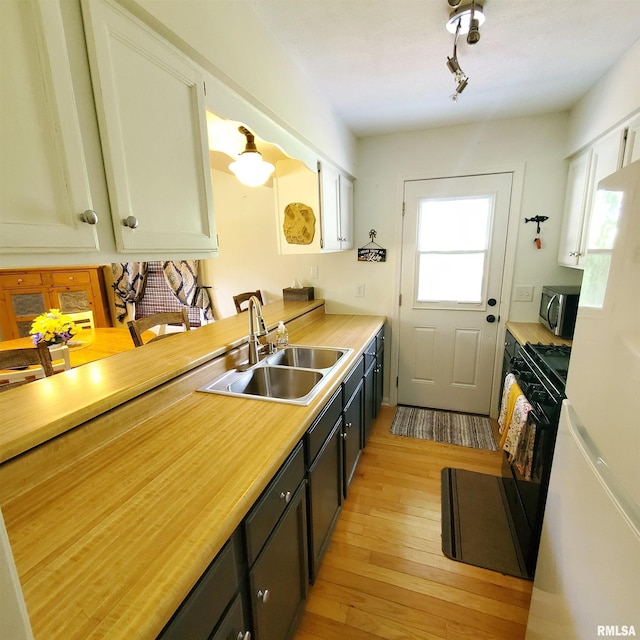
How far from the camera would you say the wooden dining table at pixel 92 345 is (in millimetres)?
2551

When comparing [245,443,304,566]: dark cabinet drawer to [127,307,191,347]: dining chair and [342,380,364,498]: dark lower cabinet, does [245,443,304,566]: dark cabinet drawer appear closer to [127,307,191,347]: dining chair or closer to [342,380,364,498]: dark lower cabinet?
[342,380,364,498]: dark lower cabinet

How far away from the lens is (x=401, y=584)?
61.0 inches

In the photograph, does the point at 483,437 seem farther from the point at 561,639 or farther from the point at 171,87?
the point at 171,87

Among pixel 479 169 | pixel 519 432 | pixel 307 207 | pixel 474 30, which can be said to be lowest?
pixel 519 432

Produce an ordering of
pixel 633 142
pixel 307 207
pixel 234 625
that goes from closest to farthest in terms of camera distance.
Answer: pixel 234 625, pixel 633 142, pixel 307 207

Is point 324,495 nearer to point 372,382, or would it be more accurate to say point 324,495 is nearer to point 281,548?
point 281,548

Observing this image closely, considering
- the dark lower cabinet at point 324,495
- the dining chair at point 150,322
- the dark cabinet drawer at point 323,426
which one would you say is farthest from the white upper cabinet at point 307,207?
the dark lower cabinet at point 324,495

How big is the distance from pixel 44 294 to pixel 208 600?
4851 millimetres

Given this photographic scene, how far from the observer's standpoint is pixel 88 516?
0.78m

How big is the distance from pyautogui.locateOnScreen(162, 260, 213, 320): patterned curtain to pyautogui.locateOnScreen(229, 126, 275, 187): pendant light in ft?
6.20

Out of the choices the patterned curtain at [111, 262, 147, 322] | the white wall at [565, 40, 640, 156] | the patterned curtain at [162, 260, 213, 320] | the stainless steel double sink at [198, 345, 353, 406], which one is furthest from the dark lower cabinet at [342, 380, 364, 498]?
the patterned curtain at [111, 262, 147, 322]

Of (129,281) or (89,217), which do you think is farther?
(129,281)

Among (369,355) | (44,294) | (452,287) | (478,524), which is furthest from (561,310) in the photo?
(44,294)

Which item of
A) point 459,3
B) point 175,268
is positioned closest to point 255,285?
point 175,268
